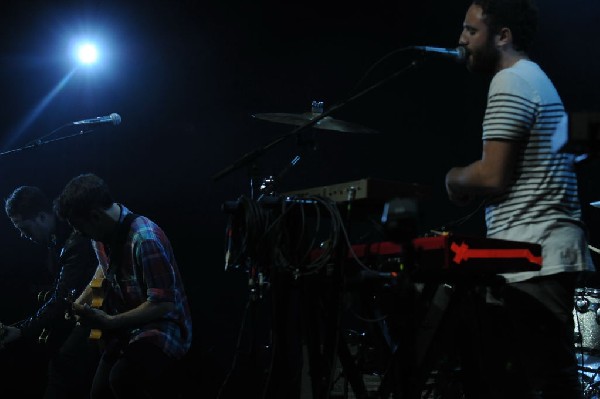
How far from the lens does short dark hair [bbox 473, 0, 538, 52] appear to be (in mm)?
2307

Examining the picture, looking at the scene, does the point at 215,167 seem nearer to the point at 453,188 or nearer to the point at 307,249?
the point at 307,249

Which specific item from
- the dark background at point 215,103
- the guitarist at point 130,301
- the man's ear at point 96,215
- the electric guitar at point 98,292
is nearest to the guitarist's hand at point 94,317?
the guitarist at point 130,301

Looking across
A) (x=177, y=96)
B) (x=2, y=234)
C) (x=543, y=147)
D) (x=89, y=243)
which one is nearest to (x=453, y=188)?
(x=543, y=147)

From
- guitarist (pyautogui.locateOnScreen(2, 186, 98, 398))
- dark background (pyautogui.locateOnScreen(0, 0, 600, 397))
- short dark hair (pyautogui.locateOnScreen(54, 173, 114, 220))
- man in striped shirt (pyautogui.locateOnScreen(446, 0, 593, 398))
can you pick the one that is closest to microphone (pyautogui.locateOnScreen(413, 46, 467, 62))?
man in striped shirt (pyautogui.locateOnScreen(446, 0, 593, 398))

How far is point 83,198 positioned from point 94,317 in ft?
2.41

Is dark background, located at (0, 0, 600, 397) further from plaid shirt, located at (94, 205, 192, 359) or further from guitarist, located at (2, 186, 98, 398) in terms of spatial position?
plaid shirt, located at (94, 205, 192, 359)

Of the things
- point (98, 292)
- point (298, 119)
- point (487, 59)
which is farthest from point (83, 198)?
point (487, 59)

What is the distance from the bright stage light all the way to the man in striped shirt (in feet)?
17.0

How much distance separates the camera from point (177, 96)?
6641 millimetres

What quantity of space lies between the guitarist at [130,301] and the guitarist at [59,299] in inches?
27.3

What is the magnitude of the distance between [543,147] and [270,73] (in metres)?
4.97

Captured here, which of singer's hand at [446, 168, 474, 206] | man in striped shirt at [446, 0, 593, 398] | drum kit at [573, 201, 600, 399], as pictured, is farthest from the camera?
drum kit at [573, 201, 600, 399]

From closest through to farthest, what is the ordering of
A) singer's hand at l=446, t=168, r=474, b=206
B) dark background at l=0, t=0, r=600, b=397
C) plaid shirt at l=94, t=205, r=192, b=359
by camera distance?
singer's hand at l=446, t=168, r=474, b=206 < plaid shirt at l=94, t=205, r=192, b=359 < dark background at l=0, t=0, r=600, b=397

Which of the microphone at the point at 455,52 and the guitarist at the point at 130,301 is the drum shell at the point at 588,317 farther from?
the microphone at the point at 455,52
